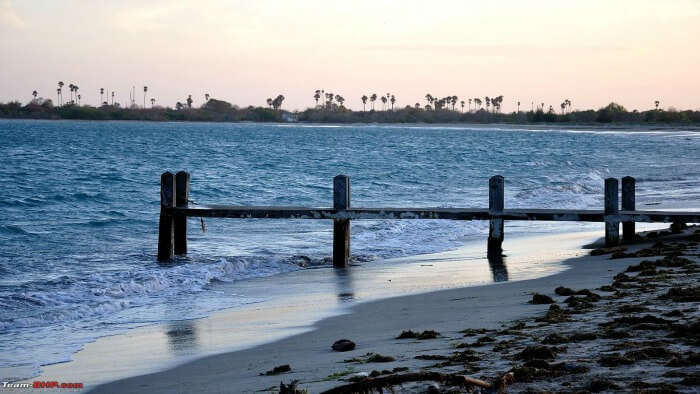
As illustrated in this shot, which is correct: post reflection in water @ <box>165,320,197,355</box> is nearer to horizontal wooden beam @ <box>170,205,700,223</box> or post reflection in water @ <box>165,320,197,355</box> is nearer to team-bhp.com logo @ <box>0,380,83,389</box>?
team-bhp.com logo @ <box>0,380,83,389</box>

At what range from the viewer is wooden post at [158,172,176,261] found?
1606 cm

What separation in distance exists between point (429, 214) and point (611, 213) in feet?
10.5

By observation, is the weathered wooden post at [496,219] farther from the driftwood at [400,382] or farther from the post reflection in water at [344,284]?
the driftwood at [400,382]

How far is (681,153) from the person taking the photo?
60344 millimetres

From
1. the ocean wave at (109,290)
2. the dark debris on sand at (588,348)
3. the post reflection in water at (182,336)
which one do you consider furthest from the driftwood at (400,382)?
the ocean wave at (109,290)

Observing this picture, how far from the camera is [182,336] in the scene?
917cm

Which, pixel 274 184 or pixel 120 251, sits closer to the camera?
pixel 120 251

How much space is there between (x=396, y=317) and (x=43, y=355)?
3.66 metres

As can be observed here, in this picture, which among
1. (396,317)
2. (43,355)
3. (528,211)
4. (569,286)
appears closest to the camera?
(43,355)

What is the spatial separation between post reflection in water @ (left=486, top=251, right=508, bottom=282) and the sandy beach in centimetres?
119

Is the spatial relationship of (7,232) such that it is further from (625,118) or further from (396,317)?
(625,118)

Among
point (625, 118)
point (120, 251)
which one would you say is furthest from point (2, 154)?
→ point (625, 118)

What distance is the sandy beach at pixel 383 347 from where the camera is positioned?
21.0 feet

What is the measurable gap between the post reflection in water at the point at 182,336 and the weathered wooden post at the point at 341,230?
5.48m
